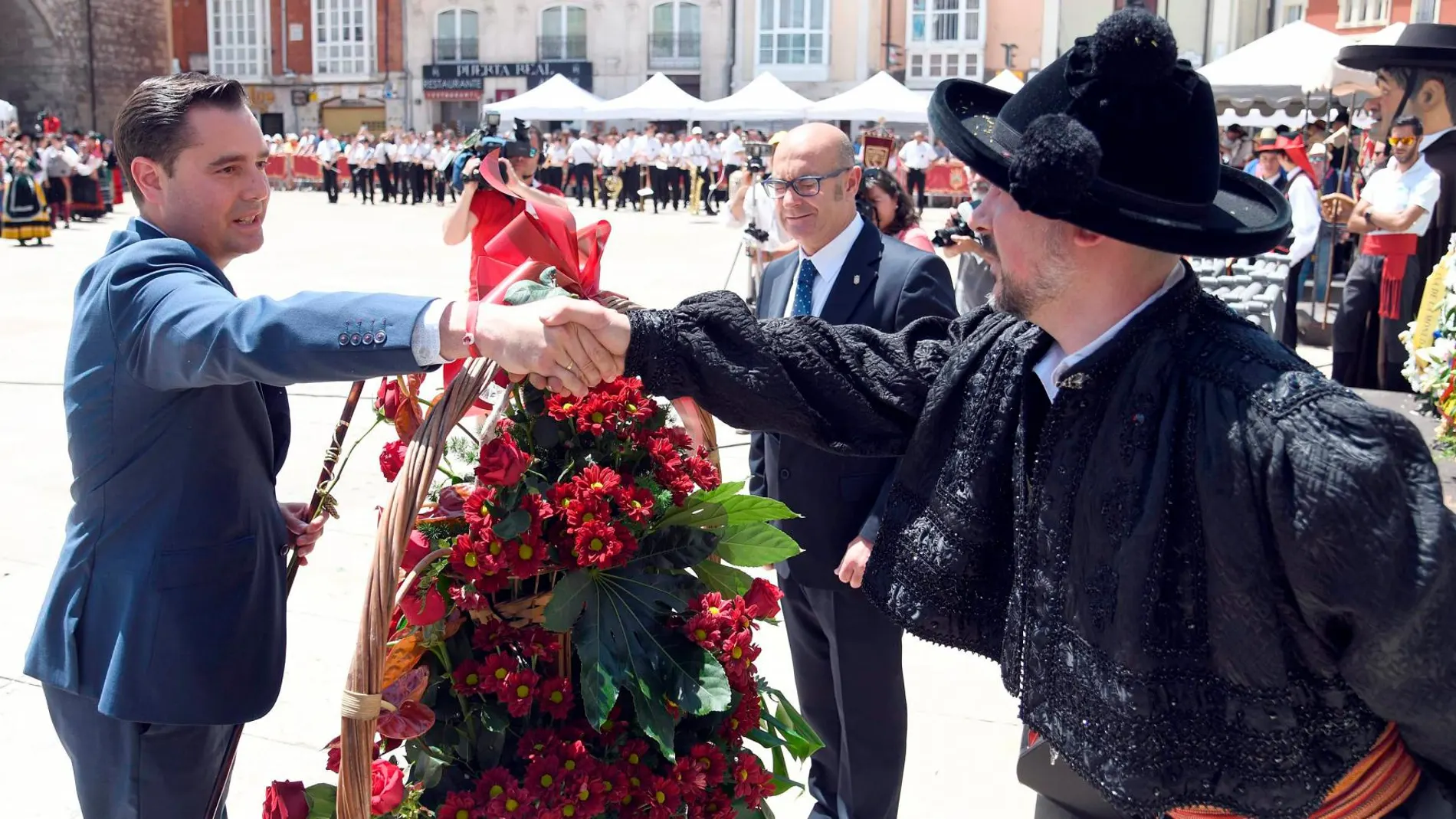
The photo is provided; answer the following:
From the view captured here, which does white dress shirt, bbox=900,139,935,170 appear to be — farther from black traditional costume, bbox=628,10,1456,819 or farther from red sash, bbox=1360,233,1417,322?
black traditional costume, bbox=628,10,1456,819

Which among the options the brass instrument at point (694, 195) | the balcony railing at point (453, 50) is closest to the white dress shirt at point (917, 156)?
the brass instrument at point (694, 195)

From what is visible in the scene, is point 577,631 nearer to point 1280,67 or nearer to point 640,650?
→ point 640,650

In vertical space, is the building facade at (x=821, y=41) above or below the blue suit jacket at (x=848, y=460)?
above

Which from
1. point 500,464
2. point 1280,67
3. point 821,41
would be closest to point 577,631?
point 500,464

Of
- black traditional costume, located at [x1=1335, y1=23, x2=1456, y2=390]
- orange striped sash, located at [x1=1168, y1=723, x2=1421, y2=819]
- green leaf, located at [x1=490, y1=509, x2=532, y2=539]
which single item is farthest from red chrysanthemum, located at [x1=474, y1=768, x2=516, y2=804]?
black traditional costume, located at [x1=1335, y1=23, x2=1456, y2=390]

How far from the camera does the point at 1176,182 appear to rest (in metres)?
1.57

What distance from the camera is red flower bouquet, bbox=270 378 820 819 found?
182 cm

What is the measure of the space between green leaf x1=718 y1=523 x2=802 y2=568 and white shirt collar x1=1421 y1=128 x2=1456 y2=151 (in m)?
5.53

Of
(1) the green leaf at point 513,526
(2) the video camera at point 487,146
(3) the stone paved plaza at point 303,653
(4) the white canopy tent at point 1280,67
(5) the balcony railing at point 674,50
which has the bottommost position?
(3) the stone paved plaza at point 303,653

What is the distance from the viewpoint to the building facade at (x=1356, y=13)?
30256 millimetres

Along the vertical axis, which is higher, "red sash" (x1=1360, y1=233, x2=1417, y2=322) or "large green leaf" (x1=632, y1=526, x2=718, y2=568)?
"red sash" (x1=1360, y1=233, x2=1417, y2=322)

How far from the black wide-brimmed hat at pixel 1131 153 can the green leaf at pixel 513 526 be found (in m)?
0.83

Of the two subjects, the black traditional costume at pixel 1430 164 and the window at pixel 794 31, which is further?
the window at pixel 794 31

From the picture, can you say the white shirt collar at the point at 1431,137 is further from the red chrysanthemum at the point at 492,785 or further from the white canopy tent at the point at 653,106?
the white canopy tent at the point at 653,106
